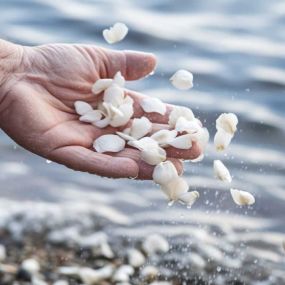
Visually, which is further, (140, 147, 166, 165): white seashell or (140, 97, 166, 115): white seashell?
(140, 97, 166, 115): white seashell

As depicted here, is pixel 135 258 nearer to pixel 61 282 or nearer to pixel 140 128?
pixel 61 282

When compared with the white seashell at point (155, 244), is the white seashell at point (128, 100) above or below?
above

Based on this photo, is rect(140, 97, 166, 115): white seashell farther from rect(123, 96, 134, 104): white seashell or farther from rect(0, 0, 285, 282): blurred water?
rect(0, 0, 285, 282): blurred water

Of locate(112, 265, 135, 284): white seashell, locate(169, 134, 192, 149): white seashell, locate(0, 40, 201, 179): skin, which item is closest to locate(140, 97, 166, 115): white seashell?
locate(0, 40, 201, 179): skin

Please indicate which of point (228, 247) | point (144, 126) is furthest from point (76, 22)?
point (144, 126)

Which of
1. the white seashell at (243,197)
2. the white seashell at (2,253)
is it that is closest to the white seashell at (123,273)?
the white seashell at (2,253)

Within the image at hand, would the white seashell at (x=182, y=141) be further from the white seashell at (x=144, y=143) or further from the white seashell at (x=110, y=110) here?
the white seashell at (x=110, y=110)

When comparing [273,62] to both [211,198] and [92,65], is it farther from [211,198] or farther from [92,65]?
[92,65]
